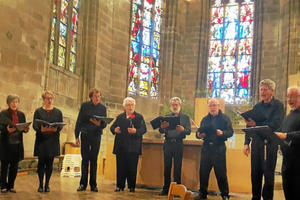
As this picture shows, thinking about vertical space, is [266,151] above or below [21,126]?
below

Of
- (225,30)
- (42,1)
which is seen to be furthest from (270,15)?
(42,1)

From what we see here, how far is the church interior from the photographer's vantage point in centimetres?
778

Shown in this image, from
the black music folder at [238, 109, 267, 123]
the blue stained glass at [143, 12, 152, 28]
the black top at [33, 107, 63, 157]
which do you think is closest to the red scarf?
the black top at [33, 107, 63, 157]

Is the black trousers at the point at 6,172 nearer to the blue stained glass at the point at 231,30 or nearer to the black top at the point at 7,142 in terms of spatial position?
the black top at the point at 7,142

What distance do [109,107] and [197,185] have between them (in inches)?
279

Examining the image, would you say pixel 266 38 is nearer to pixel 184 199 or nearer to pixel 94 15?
pixel 94 15

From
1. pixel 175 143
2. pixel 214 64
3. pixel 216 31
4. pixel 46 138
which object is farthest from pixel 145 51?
pixel 46 138

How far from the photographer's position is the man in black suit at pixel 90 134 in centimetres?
646

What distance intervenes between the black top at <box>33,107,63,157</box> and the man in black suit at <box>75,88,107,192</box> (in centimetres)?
37

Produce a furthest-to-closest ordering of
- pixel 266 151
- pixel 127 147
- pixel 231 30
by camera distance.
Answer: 1. pixel 231 30
2. pixel 127 147
3. pixel 266 151

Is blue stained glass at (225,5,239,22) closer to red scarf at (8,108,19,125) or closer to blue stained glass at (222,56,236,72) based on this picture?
blue stained glass at (222,56,236,72)

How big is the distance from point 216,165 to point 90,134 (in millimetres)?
1921

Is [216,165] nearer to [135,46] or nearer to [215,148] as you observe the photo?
[215,148]

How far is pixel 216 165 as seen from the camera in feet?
20.1
